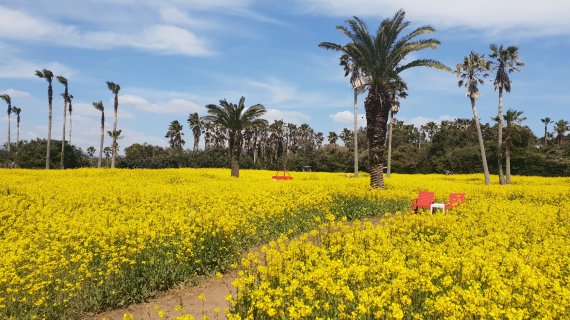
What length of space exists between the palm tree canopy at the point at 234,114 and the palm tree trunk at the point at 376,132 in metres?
16.1

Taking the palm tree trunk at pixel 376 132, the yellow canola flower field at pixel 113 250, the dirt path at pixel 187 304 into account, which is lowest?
the dirt path at pixel 187 304

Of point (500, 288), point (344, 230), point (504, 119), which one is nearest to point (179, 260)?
point (344, 230)

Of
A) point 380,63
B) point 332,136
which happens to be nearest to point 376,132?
point 380,63

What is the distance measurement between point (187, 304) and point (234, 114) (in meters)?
31.5

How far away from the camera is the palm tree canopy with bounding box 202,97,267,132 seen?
37.6m

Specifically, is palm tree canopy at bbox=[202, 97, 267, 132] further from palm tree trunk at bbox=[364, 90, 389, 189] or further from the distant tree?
the distant tree

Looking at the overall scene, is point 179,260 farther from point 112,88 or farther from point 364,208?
point 112,88

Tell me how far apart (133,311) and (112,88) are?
174ft

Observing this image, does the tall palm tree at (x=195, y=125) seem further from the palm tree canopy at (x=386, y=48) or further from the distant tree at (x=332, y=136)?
the palm tree canopy at (x=386, y=48)

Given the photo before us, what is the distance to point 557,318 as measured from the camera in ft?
16.0

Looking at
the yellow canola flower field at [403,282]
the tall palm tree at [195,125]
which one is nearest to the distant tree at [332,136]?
the tall palm tree at [195,125]

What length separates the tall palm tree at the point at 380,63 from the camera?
908 inches

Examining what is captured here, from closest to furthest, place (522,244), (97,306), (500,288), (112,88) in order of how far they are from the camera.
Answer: (500,288) < (97,306) < (522,244) < (112,88)

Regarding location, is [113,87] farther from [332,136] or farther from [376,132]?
[332,136]
